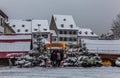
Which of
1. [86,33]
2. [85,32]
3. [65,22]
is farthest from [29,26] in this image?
[86,33]

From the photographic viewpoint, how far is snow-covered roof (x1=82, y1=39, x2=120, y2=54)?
5805 centimetres

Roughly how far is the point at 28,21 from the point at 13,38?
96085 millimetres

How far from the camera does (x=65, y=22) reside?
5925 inches

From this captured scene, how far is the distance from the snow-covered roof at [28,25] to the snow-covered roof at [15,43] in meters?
88.4

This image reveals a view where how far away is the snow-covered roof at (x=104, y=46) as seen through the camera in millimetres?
58053

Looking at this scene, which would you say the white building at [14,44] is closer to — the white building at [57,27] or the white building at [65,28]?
the white building at [57,27]

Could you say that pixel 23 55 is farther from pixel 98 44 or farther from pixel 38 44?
pixel 98 44

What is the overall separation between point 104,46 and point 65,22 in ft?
300

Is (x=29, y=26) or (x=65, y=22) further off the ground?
(x=65, y=22)

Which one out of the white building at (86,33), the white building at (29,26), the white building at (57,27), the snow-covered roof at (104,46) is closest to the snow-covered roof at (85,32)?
the white building at (86,33)

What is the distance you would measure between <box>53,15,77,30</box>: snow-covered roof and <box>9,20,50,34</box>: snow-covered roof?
6.43m

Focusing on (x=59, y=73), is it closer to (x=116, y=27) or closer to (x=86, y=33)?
(x=116, y=27)

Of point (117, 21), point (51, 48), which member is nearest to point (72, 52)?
point (51, 48)

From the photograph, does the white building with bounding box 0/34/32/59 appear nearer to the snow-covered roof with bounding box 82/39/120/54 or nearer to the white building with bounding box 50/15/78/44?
the snow-covered roof with bounding box 82/39/120/54
